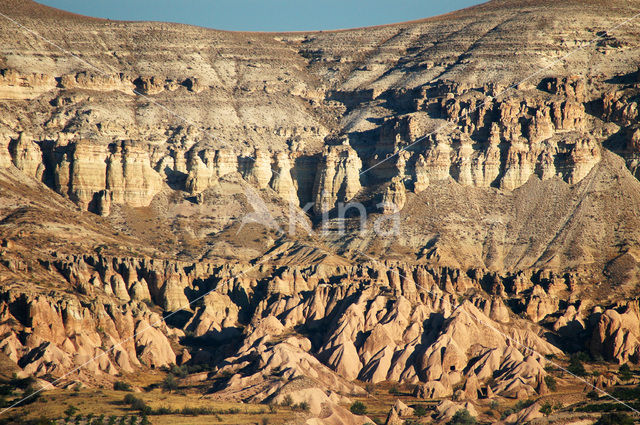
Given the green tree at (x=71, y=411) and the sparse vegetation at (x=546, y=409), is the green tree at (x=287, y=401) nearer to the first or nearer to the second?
the green tree at (x=71, y=411)

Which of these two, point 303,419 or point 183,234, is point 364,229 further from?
point 303,419

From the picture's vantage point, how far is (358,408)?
275 feet

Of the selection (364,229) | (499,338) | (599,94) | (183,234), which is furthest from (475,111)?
(499,338)

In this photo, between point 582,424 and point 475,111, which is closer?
point 582,424

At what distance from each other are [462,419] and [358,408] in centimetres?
875

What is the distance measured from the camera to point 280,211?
145 metres

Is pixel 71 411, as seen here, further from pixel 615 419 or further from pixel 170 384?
pixel 615 419

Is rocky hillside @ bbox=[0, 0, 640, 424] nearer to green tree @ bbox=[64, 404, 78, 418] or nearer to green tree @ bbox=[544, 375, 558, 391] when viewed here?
green tree @ bbox=[544, 375, 558, 391]

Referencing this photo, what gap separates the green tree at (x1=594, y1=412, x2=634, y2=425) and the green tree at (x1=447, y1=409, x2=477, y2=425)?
9.38 meters

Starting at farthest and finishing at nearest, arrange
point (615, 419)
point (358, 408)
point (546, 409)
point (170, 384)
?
1. point (170, 384)
2. point (358, 408)
3. point (546, 409)
4. point (615, 419)

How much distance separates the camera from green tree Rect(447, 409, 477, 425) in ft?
259

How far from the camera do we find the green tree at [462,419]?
78.9 metres

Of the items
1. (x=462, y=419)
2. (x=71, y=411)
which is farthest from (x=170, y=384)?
(x=462, y=419)

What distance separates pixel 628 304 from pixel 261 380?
4528 cm
